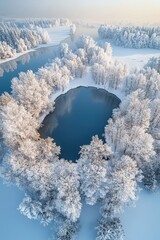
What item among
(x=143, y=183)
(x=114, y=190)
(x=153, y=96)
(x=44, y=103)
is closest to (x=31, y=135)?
(x=44, y=103)

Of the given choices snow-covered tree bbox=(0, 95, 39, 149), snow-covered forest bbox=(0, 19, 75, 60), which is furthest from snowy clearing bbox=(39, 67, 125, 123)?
snow-covered forest bbox=(0, 19, 75, 60)

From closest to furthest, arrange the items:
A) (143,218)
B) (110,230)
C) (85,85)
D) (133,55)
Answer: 1. (110,230)
2. (143,218)
3. (85,85)
4. (133,55)

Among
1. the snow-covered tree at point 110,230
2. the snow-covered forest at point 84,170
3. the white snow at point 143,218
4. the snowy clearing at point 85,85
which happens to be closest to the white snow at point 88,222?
the snow-covered forest at point 84,170

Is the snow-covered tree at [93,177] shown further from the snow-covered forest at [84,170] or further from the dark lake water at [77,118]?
the dark lake water at [77,118]

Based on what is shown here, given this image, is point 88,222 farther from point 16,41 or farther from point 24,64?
point 16,41

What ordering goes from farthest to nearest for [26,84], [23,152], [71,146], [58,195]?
[26,84], [71,146], [23,152], [58,195]

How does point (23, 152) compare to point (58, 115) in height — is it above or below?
below

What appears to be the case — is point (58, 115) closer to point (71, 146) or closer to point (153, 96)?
point (71, 146)

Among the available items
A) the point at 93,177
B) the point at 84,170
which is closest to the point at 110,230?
the point at 93,177
